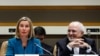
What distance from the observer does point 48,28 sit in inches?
220

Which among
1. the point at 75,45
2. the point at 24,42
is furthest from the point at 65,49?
the point at 24,42

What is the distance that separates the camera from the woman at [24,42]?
2.97m

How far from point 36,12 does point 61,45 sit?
8.88 ft

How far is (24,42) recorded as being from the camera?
3.06 m

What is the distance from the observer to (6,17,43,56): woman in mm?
2969

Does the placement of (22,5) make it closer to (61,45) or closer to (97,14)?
(97,14)

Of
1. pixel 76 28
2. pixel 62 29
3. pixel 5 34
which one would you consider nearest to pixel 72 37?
pixel 76 28
